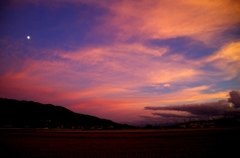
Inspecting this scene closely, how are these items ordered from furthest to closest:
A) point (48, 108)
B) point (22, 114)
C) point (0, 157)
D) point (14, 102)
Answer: point (48, 108) → point (14, 102) → point (22, 114) → point (0, 157)

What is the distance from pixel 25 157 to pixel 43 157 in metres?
1.19

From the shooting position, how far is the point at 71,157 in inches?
551

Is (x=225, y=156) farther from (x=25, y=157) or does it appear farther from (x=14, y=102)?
(x=14, y=102)

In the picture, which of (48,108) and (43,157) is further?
(48,108)

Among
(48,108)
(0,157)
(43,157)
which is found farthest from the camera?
(48,108)

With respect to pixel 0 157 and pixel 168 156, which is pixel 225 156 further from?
pixel 0 157

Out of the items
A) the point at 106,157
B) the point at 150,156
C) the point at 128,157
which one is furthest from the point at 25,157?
the point at 150,156

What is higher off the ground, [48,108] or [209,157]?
[48,108]

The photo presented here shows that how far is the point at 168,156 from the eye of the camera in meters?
14.1

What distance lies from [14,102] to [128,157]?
591 ft

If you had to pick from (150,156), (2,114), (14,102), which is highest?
(14,102)

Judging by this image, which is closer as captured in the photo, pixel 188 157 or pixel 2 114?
pixel 188 157

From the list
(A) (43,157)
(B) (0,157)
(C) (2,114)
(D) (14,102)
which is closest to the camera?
(B) (0,157)

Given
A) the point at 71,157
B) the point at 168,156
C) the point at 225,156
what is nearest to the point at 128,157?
the point at 168,156
